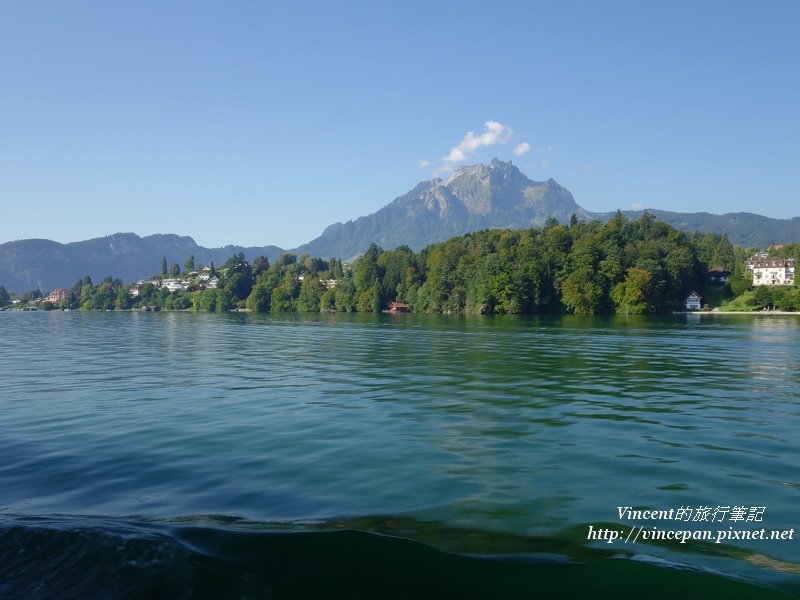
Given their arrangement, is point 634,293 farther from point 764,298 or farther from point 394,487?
point 394,487

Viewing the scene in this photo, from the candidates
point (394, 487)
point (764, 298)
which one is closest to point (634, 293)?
point (764, 298)

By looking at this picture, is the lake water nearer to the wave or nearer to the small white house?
the wave

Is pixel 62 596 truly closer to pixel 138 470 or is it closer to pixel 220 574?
pixel 220 574

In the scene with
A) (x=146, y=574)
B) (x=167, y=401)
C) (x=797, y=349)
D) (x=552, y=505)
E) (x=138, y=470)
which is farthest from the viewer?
(x=797, y=349)

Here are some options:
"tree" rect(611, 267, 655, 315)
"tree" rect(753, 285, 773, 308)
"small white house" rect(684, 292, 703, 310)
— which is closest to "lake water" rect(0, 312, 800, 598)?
"tree" rect(611, 267, 655, 315)

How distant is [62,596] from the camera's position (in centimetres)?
816

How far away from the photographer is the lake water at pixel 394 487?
8773 mm

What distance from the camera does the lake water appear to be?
8773mm

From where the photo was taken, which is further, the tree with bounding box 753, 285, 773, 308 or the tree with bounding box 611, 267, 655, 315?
the tree with bounding box 753, 285, 773, 308

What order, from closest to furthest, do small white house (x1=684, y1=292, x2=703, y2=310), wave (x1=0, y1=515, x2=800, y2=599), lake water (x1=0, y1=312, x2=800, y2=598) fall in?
wave (x1=0, y1=515, x2=800, y2=599) → lake water (x1=0, y1=312, x2=800, y2=598) → small white house (x1=684, y1=292, x2=703, y2=310)

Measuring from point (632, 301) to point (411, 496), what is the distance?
148970 millimetres

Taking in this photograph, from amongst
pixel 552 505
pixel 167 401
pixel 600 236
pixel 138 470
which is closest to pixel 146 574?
pixel 138 470

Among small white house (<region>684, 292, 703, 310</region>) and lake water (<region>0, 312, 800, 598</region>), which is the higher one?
small white house (<region>684, 292, 703, 310</region>)

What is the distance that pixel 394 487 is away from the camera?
13.0 metres
